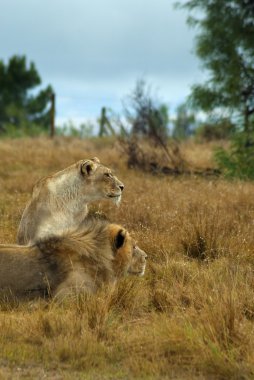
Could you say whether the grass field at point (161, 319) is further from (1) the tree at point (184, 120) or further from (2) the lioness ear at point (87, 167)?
(1) the tree at point (184, 120)

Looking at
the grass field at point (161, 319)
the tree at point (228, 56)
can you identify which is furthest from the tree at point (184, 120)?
the grass field at point (161, 319)

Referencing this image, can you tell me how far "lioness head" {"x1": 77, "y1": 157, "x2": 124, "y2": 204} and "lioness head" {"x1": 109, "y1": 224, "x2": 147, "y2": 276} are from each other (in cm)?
216

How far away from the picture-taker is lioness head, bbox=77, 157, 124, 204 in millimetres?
8539

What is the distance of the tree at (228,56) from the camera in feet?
64.5

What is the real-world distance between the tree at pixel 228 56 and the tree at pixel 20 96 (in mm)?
24500

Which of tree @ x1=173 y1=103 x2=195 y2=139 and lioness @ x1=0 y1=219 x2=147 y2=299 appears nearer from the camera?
lioness @ x1=0 y1=219 x2=147 y2=299

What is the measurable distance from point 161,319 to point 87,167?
11.2 ft

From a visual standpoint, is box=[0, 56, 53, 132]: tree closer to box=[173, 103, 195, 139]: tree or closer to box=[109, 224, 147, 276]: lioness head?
box=[173, 103, 195, 139]: tree

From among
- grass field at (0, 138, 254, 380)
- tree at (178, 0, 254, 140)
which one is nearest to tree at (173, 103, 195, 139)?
tree at (178, 0, 254, 140)

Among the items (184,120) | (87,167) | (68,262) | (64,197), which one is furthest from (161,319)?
(184,120)

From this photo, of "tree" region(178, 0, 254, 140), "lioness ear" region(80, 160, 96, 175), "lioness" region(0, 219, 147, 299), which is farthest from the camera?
"tree" region(178, 0, 254, 140)

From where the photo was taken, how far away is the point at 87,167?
28.1ft

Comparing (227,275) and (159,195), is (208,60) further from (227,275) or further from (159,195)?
(227,275)

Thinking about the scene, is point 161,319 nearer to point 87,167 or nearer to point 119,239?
point 119,239
